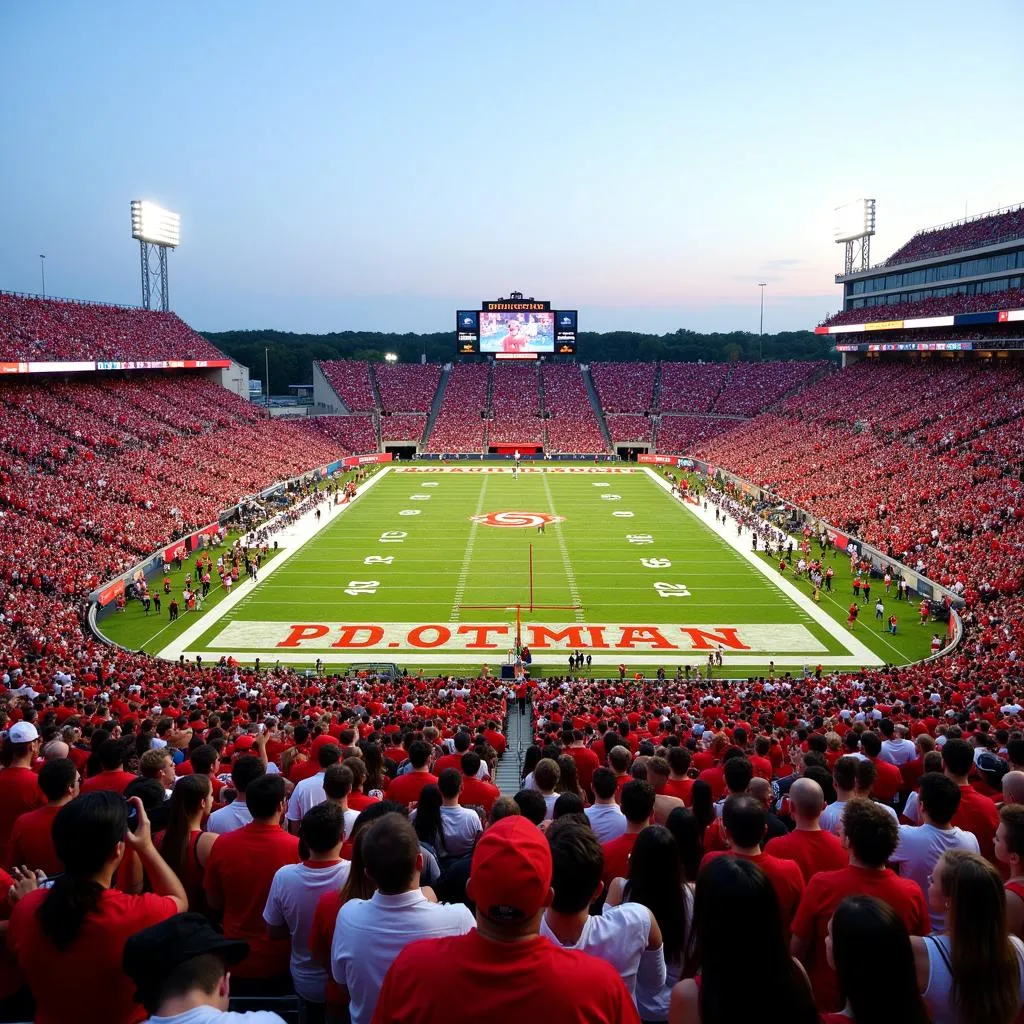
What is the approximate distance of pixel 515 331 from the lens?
7844 cm

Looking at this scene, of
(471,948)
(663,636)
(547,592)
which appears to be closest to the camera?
(471,948)

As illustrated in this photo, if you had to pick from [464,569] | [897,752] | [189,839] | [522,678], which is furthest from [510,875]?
[464,569]

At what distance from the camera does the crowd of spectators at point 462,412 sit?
3014 inches

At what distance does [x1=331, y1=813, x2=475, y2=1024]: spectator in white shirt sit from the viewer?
3.21 m

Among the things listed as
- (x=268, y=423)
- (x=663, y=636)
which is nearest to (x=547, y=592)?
(x=663, y=636)

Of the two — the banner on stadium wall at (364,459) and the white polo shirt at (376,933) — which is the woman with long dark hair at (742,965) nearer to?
the white polo shirt at (376,933)

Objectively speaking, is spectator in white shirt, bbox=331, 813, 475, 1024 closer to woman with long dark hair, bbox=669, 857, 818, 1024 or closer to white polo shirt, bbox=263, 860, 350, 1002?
white polo shirt, bbox=263, 860, 350, 1002

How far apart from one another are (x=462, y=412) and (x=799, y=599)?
55.0 m

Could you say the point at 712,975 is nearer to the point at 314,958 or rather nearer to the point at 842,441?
the point at 314,958

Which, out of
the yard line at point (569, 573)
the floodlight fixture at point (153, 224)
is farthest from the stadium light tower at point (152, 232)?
the yard line at point (569, 573)

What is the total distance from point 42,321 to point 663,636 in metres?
39.6

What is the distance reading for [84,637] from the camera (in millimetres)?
23516

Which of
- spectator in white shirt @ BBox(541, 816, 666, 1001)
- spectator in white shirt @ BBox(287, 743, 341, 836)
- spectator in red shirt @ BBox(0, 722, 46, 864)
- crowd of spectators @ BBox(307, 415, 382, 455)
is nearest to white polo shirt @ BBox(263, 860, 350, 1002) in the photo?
spectator in white shirt @ BBox(541, 816, 666, 1001)

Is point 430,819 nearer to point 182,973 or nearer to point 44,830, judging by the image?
point 44,830
